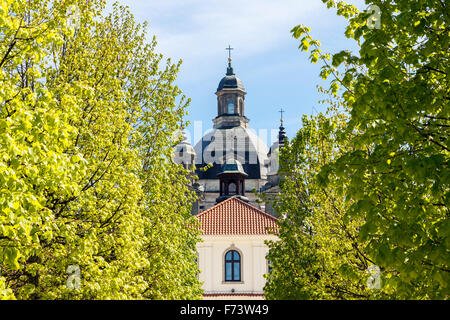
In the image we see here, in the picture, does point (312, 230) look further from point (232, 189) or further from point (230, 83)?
point (230, 83)

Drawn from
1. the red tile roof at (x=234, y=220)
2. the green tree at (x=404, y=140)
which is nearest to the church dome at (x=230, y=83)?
the red tile roof at (x=234, y=220)

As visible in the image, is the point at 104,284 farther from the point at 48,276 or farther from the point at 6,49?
the point at 6,49

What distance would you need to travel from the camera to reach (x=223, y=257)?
4466 cm

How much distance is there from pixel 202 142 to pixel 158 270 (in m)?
86.7

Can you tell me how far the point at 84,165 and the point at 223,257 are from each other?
3571cm

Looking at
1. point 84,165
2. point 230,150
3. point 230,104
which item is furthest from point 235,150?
point 84,165

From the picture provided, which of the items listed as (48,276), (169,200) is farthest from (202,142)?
(48,276)

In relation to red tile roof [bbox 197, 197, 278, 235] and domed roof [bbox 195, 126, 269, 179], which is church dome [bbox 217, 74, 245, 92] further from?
red tile roof [bbox 197, 197, 278, 235]

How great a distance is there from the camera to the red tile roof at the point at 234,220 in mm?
44875

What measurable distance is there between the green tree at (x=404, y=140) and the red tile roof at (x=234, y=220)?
36.1 meters

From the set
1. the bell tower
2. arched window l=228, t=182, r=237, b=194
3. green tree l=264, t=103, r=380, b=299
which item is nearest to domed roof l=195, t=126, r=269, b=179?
the bell tower

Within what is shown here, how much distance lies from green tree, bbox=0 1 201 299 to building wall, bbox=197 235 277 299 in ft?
80.0

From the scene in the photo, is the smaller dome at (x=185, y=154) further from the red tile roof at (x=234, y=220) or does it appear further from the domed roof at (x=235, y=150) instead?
the red tile roof at (x=234, y=220)

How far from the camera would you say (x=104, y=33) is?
57.6 feet
